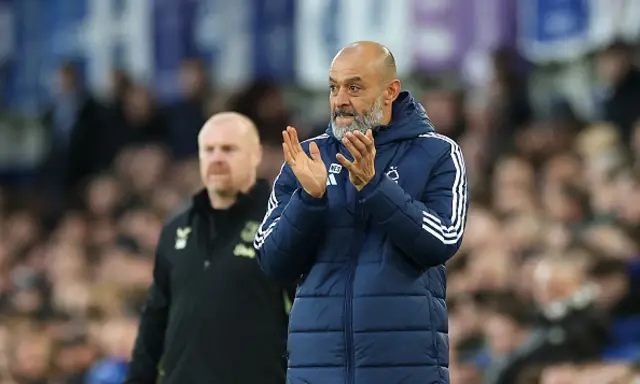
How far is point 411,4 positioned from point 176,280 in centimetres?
681

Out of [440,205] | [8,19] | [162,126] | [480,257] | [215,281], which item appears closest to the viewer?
[440,205]

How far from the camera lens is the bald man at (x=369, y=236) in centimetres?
519

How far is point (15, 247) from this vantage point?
15.1 metres

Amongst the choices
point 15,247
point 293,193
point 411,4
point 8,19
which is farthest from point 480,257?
point 8,19

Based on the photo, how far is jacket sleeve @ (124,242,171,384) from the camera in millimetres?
6902

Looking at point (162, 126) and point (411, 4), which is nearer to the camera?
point (411, 4)

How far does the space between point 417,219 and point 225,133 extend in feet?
6.36

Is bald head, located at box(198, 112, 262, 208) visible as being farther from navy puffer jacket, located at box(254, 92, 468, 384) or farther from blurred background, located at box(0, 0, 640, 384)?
blurred background, located at box(0, 0, 640, 384)

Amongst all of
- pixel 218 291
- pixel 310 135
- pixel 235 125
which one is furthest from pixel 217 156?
pixel 310 135

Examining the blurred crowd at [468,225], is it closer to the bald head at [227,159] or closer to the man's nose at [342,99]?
the bald head at [227,159]

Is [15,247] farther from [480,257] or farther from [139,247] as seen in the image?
[480,257]

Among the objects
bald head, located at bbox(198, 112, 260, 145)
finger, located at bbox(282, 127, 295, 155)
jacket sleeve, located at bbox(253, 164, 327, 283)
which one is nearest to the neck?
bald head, located at bbox(198, 112, 260, 145)

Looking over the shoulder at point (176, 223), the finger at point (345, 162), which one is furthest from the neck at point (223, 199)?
the finger at point (345, 162)

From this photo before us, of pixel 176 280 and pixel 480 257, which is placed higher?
pixel 176 280
